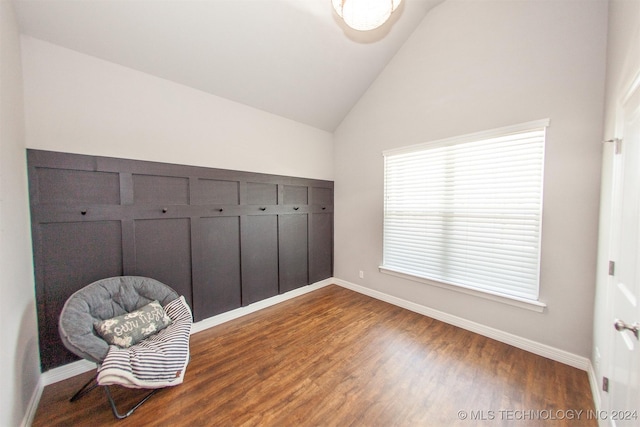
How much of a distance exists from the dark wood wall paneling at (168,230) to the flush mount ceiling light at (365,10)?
193 cm

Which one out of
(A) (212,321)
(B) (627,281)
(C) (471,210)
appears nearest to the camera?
(B) (627,281)

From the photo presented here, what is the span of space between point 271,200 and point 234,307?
1.46 meters

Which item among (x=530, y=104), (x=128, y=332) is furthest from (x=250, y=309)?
(x=530, y=104)

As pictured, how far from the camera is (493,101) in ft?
7.61

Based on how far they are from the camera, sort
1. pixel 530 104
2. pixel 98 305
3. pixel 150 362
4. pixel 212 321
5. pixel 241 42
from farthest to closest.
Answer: pixel 212 321 → pixel 241 42 → pixel 530 104 → pixel 98 305 → pixel 150 362

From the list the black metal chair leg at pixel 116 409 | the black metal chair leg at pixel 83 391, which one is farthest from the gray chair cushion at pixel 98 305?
the black metal chair leg at pixel 83 391

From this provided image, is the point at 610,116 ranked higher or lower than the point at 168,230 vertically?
higher

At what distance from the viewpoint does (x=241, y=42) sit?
2.30 meters

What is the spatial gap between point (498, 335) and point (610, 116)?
6.97 ft

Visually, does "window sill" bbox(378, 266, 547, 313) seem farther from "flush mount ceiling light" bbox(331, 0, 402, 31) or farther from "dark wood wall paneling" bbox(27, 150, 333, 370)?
"flush mount ceiling light" bbox(331, 0, 402, 31)

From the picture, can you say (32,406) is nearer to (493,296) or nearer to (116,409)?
(116,409)

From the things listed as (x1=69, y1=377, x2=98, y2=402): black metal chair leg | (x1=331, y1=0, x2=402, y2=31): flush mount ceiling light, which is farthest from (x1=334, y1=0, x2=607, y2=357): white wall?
(x1=69, y1=377, x2=98, y2=402): black metal chair leg

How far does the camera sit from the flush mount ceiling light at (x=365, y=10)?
1586 mm

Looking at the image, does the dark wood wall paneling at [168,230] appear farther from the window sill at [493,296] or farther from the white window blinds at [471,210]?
the window sill at [493,296]
